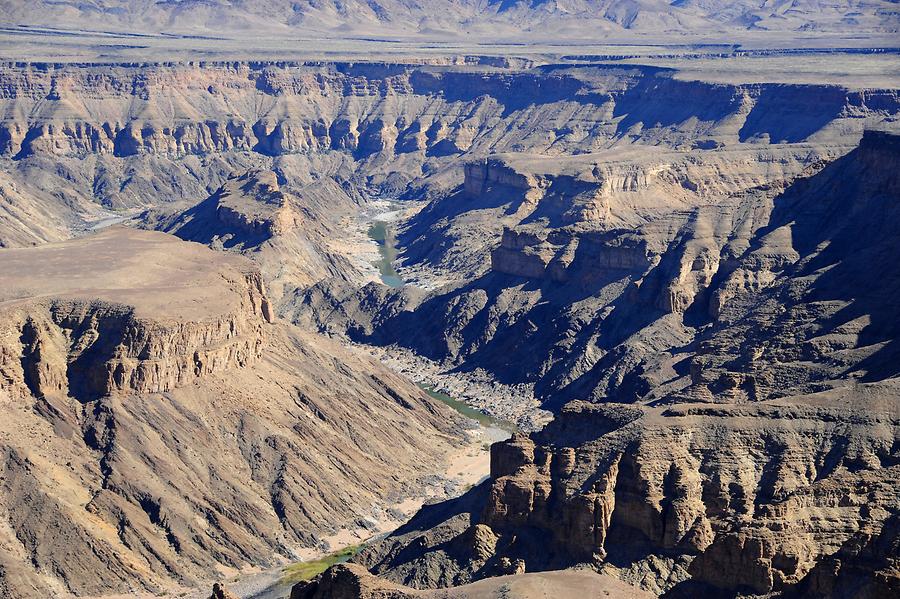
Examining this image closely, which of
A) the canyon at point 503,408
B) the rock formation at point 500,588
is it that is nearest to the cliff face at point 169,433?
the canyon at point 503,408

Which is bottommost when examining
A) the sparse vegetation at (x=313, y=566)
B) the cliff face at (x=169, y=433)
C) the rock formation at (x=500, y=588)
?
the sparse vegetation at (x=313, y=566)

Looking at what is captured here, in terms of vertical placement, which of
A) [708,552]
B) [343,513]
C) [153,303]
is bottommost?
[343,513]

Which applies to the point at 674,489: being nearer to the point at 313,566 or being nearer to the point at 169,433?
the point at 313,566

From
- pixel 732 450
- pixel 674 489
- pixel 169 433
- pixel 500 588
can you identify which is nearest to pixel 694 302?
pixel 169 433

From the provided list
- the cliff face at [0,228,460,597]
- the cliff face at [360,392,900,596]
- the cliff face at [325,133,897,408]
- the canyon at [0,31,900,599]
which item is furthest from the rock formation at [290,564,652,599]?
the cliff face at [0,228,460,597]

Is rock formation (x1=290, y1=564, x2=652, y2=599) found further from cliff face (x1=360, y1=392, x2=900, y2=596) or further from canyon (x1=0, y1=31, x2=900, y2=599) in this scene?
cliff face (x1=360, y1=392, x2=900, y2=596)

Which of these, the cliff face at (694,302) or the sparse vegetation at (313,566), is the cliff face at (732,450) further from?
the sparse vegetation at (313,566)

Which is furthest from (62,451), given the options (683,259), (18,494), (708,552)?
(683,259)

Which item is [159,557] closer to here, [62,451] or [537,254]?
[62,451]
